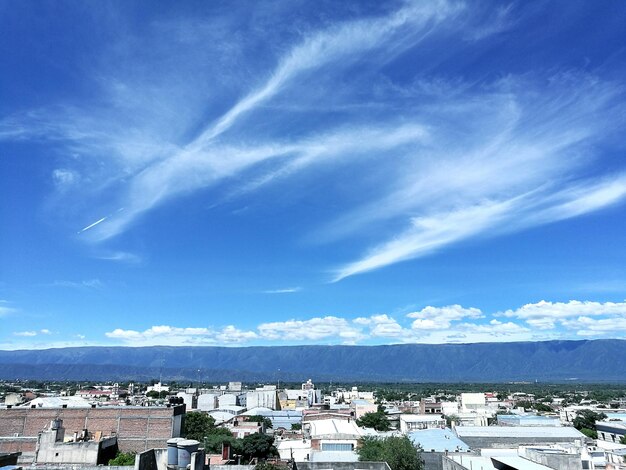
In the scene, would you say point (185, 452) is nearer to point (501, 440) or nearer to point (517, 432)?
Result: point (501, 440)

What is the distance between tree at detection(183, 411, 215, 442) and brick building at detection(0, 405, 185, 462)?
8.25m

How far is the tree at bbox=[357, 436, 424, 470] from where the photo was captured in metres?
39.5

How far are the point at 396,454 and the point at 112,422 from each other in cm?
2566

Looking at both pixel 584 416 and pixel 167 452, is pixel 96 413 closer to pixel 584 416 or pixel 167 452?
pixel 167 452

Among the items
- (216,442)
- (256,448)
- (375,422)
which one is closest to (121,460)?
(216,442)

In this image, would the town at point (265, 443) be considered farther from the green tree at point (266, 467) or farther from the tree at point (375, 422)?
the tree at point (375, 422)

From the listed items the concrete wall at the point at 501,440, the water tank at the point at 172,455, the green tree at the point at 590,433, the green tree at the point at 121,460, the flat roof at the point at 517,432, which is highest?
the water tank at the point at 172,455

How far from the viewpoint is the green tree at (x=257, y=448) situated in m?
50.1

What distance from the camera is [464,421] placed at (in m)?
76.3

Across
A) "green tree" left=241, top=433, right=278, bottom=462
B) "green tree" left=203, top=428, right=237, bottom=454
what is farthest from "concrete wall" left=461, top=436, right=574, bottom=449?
"green tree" left=203, top=428, right=237, bottom=454

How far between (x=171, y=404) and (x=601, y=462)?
35.9 meters

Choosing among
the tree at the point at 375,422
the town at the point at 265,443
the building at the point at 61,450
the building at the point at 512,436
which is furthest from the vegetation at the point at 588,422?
the building at the point at 61,450

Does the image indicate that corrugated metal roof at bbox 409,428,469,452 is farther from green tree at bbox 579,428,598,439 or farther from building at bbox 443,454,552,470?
green tree at bbox 579,428,598,439

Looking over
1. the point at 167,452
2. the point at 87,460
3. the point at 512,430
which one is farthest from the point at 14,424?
the point at 512,430
